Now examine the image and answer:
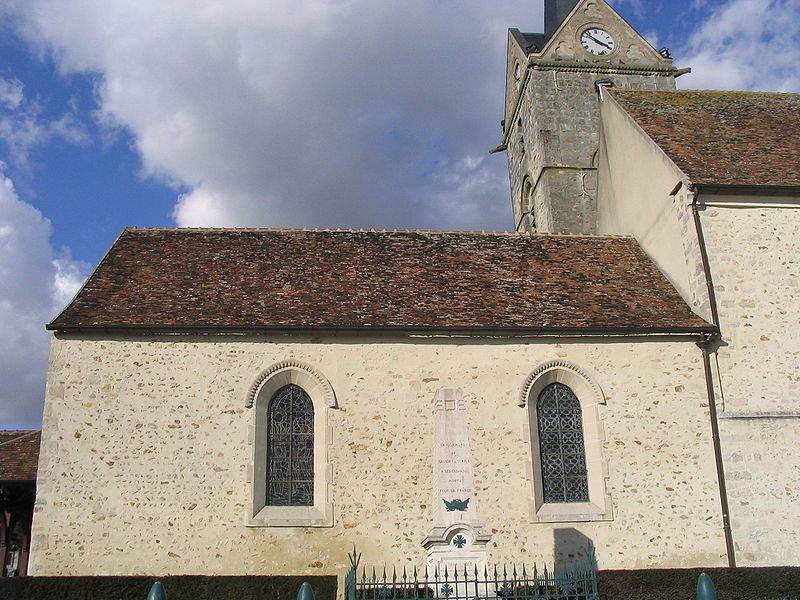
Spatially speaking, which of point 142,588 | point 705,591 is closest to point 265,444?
point 142,588

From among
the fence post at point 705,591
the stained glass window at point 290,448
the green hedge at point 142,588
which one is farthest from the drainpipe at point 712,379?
the fence post at point 705,591

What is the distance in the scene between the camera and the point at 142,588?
10578 millimetres

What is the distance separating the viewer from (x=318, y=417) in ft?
43.2

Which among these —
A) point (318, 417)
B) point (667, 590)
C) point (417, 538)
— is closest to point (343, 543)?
point (417, 538)

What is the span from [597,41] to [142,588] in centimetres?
2045

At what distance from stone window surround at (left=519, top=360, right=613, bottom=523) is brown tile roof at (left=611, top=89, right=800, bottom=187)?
4723 mm

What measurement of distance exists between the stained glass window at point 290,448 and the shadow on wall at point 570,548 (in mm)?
4223

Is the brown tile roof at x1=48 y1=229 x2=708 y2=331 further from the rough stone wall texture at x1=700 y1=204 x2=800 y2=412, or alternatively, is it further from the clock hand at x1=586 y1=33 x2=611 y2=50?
the clock hand at x1=586 y1=33 x2=611 y2=50

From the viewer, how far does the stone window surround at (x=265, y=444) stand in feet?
40.8

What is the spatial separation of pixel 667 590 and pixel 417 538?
3992 mm

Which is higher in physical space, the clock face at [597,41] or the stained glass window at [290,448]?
the clock face at [597,41]

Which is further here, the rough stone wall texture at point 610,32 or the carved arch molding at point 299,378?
the rough stone wall texture at point 610,32

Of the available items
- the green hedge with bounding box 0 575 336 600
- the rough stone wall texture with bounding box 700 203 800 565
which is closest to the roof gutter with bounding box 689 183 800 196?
the rough stone wall texture with bounding box 700 203 800 565

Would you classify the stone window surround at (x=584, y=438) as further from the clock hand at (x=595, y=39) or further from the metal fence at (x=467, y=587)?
the clock hand at (x=595, y=39)
